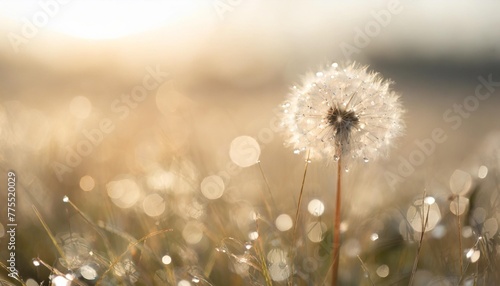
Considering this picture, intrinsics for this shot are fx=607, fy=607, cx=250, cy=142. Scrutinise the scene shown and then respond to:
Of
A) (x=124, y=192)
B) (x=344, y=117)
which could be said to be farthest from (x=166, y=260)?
(x=124, y=192)

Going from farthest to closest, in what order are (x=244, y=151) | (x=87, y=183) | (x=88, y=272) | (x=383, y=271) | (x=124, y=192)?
1. (x=244, y=151)
2. (x=87, y=183)
3. (x=124, y=192)
4. (x=383, y=271)
5. (x=88, y=272)

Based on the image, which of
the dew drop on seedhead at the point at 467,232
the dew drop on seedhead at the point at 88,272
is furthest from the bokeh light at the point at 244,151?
the dew drop on seedhead at the point at 88,272

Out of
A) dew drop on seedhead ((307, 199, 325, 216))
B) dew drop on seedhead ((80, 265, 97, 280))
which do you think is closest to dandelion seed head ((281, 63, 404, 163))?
dew drop on seedhead ((307, 199, 325, 216))

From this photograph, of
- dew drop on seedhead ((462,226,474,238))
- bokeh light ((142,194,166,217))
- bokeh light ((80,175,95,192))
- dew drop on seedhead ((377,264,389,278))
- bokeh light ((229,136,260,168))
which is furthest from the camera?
bokeh light ((229,136,260,168))

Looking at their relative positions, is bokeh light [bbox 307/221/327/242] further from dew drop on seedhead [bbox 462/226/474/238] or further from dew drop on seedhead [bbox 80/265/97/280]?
dew drop on seedhead [bbox 80/265/97/280]

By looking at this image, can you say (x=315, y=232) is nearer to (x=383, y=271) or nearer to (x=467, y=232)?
(x=383, y=271)

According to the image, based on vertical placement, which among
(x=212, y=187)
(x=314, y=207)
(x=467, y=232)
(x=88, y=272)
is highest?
(x=467, y=232)

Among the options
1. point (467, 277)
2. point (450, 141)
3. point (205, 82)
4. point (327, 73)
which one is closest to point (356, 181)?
point (327, 73)

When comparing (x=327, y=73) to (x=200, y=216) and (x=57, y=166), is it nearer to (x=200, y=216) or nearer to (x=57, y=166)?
(x=200, y=216)
